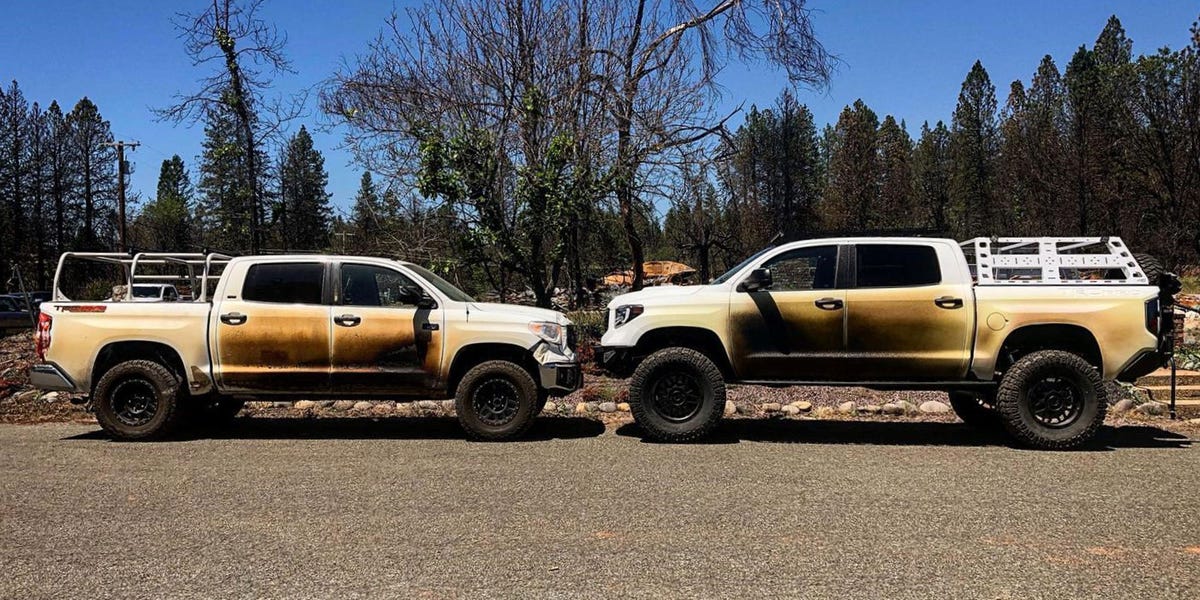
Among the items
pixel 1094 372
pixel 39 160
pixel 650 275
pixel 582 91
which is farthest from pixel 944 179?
pixel 39 160

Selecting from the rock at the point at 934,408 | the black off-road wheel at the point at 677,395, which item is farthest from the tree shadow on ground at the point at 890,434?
the rock at the point at 934,408

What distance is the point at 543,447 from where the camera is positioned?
26.5ft

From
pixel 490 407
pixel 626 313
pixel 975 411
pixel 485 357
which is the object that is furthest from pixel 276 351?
pixel 975 411

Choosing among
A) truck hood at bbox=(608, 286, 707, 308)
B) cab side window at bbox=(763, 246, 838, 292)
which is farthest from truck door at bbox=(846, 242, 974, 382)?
truck hood at bbox=(608, 286, 707, 308)

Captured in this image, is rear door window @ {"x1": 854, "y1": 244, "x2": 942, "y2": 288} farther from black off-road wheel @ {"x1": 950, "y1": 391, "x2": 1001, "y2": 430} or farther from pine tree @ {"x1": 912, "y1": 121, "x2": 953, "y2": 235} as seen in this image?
pine tree @ {"x1": 912, "y1": 121, "x2": 953, "y2": 235}

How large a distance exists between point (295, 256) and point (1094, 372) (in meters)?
7.85

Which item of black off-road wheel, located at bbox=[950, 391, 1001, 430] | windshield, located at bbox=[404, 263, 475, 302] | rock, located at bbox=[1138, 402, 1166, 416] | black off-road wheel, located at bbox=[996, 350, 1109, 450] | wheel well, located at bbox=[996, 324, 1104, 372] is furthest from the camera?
rock, located at bbox=[1138, 402, 1166, 416]

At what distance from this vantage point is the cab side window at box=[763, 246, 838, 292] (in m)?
8.39

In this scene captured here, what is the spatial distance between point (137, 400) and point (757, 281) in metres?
6.32

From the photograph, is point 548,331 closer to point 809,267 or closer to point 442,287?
point 442,287

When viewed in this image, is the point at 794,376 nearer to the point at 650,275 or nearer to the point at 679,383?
the point at 679,383

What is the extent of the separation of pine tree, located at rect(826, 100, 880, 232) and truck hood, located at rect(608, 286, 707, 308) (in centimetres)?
2789

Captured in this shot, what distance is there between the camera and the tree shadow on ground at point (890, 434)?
27.5 feet

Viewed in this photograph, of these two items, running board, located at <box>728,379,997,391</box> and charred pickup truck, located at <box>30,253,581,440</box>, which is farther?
charred pickup truck, located at <box>30,253,581,440</box>
